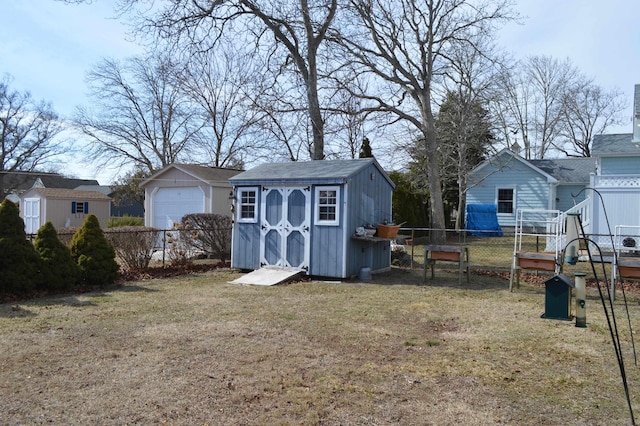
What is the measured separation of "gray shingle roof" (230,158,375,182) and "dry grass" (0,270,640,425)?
11.0 ft

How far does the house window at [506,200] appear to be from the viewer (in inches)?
1013

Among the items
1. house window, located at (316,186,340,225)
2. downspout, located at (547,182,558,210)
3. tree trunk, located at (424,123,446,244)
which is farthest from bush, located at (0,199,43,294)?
downspout, located at (547,182,558,210)

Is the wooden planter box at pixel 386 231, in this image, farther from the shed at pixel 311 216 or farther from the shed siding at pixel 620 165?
the shed siding at pixel 620 165

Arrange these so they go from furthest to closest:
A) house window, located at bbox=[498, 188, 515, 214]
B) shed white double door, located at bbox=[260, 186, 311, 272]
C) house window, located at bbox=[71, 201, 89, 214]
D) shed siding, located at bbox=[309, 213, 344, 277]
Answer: house window, located at bbox=[71, 201, 89, 214] → house window, located at bbox=[498, 188, 515, 214] → shed white double door, located at bbox=[260, 186, 311, 272] → shed siding, located at bbox=[309, 213, 344, 277]

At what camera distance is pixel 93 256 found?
9695 millimetres

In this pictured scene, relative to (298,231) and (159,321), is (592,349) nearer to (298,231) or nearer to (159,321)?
(159,321)

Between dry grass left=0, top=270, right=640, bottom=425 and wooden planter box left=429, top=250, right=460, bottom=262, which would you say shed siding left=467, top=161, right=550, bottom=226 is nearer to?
wooden planter box left=429, top=250, right=460, bottom=262

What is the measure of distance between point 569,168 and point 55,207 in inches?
1109

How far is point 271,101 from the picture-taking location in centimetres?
1658

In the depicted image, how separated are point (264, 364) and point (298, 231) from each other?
636 centimetres

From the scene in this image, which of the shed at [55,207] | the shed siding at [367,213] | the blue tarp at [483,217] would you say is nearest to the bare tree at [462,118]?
the blue tarp at [483,217]

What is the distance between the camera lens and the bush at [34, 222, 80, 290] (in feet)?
29.1

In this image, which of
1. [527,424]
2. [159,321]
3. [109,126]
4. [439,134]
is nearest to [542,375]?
[527,424]

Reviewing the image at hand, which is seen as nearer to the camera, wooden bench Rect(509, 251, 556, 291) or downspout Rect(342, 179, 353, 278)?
wooden bench Rect(509, 251, 556, 291)
